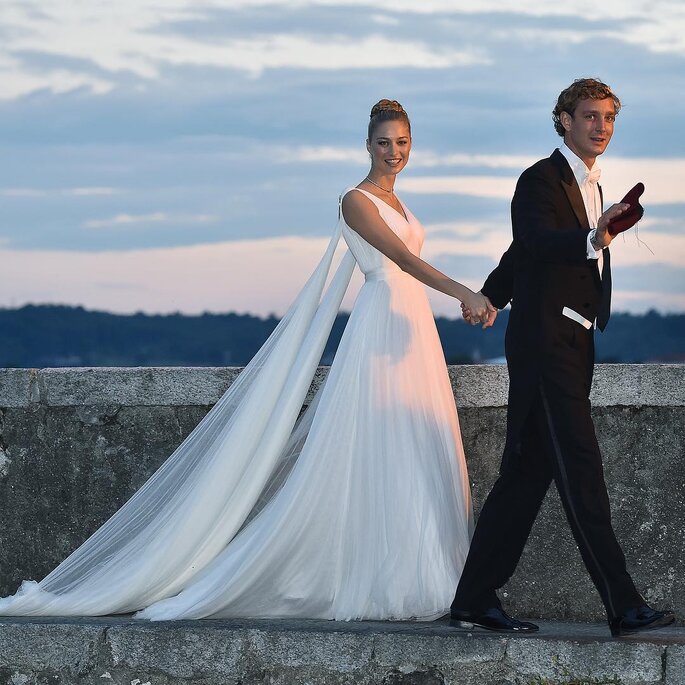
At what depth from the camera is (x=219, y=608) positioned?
5.80 metres

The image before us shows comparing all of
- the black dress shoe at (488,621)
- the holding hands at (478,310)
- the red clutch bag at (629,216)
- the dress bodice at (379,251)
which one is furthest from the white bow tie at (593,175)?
the black dress shoe at (488,621)

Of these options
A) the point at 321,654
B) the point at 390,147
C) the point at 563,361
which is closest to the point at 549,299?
the point at 563,361

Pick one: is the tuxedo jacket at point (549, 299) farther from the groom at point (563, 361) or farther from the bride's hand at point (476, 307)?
the bride's hand at point (476, 307)

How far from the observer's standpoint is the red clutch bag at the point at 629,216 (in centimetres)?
480

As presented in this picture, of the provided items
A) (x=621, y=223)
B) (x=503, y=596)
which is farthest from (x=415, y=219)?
(x=503, y=596)

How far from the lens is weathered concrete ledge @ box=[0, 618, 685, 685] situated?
520 cm

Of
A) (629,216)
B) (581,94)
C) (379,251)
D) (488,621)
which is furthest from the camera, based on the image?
(379,251)

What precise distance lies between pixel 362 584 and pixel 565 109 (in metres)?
2.11

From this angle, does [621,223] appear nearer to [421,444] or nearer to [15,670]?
[421,444]

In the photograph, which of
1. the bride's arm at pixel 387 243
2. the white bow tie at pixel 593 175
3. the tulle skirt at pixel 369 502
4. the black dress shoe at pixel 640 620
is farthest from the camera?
the tulle skirt at pixel 369 502

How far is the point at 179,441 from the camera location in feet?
20.8

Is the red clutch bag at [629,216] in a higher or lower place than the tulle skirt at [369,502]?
higher

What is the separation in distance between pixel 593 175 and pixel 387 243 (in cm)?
97

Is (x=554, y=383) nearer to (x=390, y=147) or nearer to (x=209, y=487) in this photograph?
(x=390, y=147)
